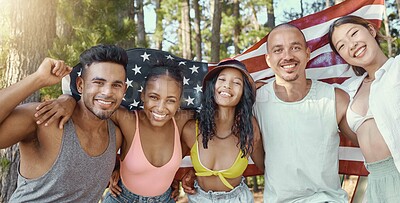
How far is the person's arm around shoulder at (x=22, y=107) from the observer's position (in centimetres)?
272

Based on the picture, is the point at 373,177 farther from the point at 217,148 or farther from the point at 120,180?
the point at 120,180

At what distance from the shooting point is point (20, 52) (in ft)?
17.0

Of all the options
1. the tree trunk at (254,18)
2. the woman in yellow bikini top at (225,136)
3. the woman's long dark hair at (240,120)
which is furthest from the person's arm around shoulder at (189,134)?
the tree trunk at (254,18)

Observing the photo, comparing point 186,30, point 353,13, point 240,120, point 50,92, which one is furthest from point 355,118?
point 186,30

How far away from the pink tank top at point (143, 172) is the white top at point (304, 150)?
2.73ft

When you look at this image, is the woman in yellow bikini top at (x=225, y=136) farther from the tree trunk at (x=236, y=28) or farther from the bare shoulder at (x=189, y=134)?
the tree trunk at (x=236, y=28)

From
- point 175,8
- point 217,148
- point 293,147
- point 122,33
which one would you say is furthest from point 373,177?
point 175,8

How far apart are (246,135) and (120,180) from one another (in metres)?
1.14

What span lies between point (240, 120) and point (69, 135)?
1428 mm

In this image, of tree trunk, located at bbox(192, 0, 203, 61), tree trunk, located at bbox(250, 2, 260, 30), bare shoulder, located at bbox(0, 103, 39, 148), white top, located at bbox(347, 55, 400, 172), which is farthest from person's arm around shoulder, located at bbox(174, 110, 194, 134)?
tree trunk, located at bbox(250, 2, 260, 30)

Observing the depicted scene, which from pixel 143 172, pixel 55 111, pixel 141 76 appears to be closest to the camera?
pixel 55 111

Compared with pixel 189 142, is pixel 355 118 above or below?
Result: above

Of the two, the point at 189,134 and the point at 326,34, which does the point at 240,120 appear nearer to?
the point at 189,134

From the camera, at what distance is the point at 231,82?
3633 mm
